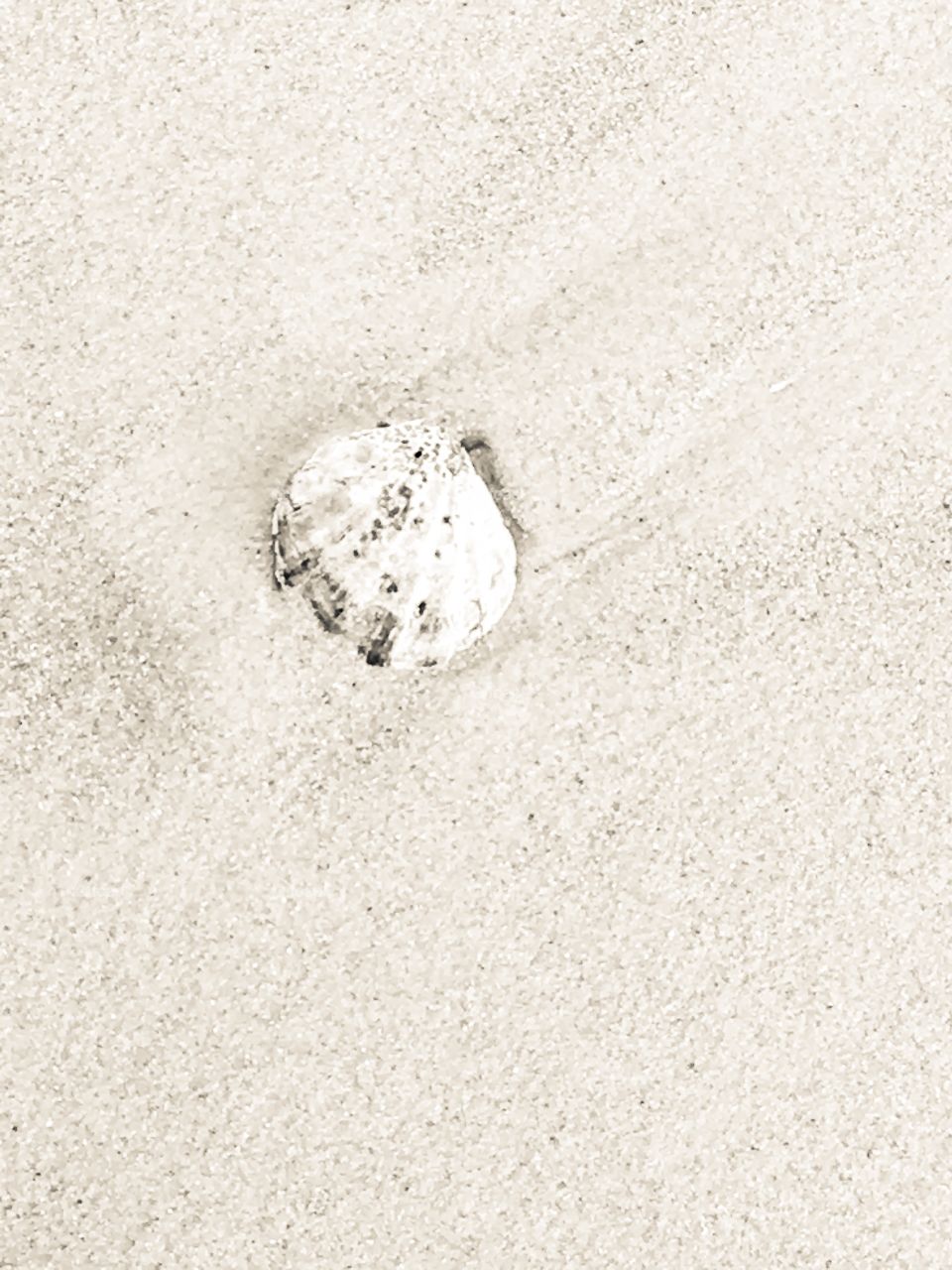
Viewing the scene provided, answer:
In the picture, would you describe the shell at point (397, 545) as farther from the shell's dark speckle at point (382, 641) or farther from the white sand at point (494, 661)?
the white sand at point (494, 661)

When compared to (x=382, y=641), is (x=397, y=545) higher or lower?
higher

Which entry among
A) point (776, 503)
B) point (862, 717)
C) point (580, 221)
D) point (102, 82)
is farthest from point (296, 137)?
point (862, 717)

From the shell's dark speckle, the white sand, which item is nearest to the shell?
the shell's dark speckle

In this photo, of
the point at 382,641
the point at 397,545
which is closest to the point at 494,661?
the point at 382,641

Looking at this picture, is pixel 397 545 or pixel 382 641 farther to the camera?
A: pixel 382 641

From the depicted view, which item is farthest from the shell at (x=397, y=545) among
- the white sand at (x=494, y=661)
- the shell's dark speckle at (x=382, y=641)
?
the white sand at (x=494, y=661)

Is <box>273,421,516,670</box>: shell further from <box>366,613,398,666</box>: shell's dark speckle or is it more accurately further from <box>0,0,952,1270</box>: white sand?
<box>0,0,952,1270</box>: white sand

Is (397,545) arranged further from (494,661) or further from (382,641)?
(494,661)
